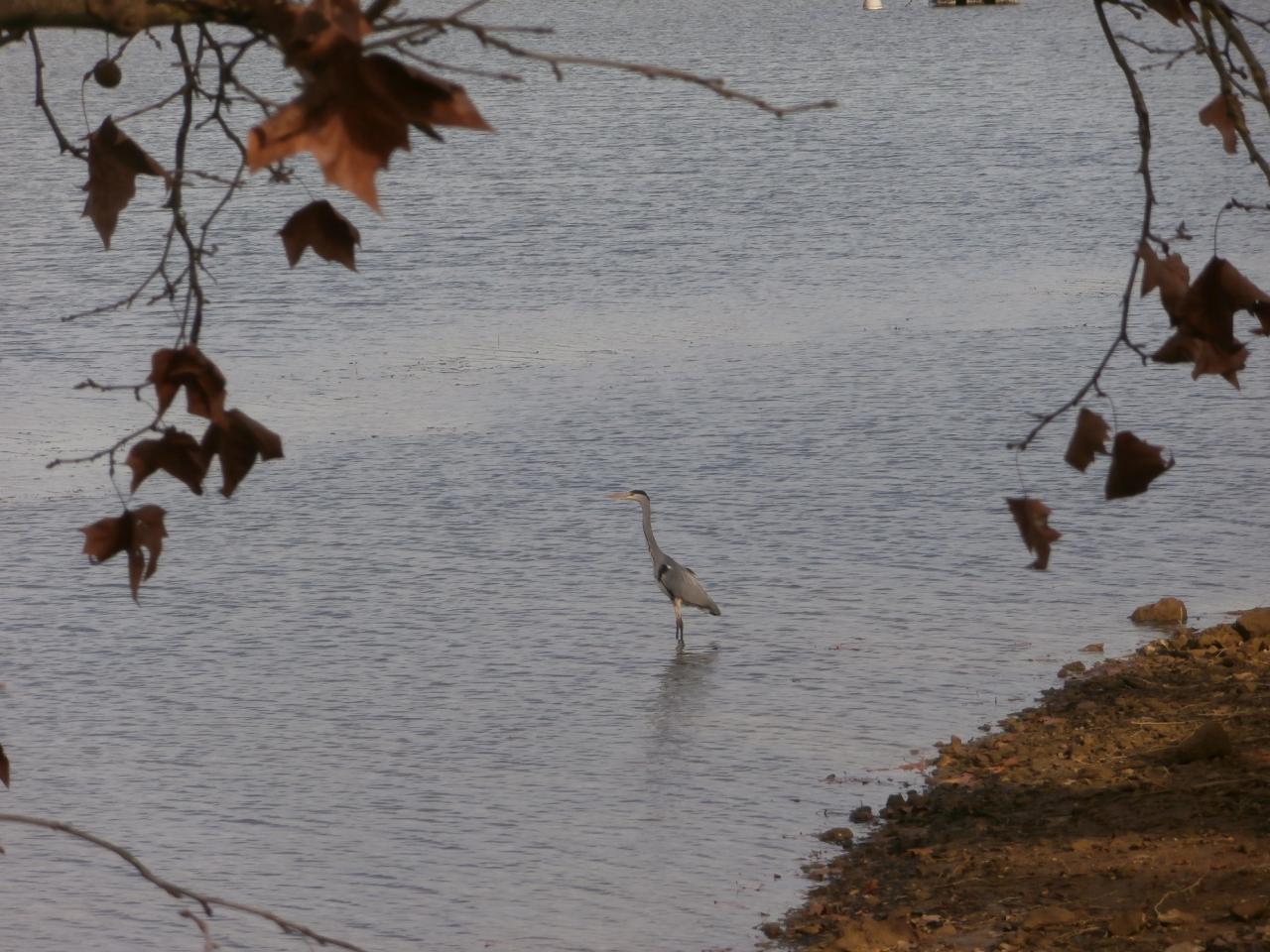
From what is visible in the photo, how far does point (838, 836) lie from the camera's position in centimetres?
826

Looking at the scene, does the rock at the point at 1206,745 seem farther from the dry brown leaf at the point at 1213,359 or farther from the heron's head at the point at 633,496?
the dry brown leaf at the point at 1213,359

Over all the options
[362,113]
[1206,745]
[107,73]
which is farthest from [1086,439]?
[1206,745]

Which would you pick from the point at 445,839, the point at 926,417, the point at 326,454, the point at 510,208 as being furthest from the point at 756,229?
the point at 445,839

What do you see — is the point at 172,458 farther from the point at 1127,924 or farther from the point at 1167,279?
the point at 1127,924

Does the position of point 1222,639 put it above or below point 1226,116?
below

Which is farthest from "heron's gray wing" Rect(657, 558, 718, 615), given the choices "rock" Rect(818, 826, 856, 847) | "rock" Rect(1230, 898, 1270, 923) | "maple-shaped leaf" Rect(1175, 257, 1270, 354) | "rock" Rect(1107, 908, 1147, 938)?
"maple-shaped leaf" Rect(1175, 257, 1270, 354)

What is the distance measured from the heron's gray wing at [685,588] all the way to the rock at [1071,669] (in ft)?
7.40

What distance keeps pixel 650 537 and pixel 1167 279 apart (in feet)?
33.1

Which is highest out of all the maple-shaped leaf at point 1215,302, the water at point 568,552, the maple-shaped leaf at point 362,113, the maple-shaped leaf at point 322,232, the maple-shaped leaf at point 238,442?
the maple-shaped leaf at point 362,113

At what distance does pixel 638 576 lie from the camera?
12836mm

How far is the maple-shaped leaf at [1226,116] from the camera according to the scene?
8.86 ft

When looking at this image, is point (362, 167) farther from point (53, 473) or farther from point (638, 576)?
point (53, 473)

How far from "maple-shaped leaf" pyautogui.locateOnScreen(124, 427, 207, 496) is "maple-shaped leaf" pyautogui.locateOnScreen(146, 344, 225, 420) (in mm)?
86

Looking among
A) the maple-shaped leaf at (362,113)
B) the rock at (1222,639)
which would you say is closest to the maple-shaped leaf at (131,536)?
the maple-shaped leaf at (362,113)
